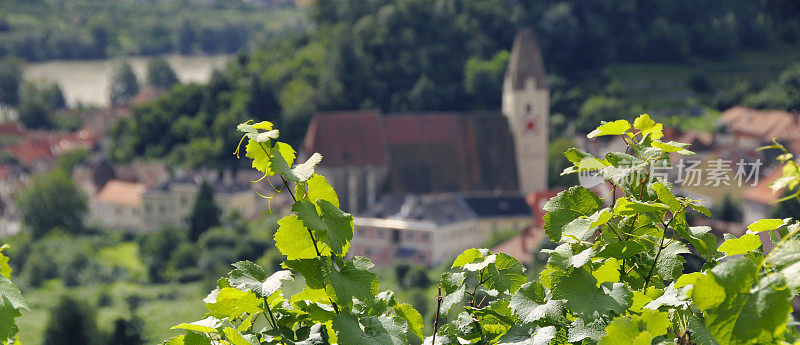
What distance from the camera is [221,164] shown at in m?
29.6

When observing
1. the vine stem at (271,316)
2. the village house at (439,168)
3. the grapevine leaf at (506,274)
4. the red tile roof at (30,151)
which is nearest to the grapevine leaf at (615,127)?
the grapevine leaf at (506,274)

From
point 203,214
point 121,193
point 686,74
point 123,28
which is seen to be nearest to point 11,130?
point 121,193

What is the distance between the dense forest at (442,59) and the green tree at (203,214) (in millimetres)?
1605

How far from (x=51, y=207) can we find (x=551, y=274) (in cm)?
3245

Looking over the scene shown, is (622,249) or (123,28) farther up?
(622,249)

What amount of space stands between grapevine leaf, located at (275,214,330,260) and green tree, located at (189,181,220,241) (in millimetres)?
26909

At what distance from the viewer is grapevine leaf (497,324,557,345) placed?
127 cm

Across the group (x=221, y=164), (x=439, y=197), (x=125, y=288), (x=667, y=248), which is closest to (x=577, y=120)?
(x=439, y=197)

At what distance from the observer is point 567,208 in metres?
1.33

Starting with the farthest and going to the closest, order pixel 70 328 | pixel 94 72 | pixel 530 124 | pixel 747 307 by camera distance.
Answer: pixel 94 72, pixel 530 124, pixel 70 328, pixel 747 307

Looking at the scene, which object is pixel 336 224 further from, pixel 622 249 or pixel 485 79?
pixel 485 79

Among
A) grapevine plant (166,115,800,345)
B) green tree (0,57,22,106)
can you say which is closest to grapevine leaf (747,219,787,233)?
grapevine plant (166,115,800,345)

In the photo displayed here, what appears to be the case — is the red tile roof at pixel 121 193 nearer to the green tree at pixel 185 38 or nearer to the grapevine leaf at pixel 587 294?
the grapevine leaf at pixel 587 294

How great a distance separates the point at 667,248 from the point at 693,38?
32.8 m
